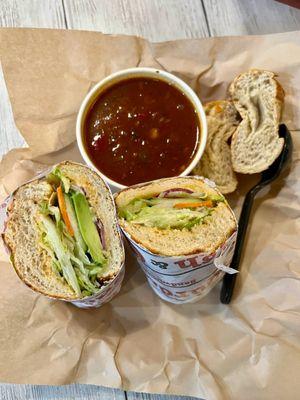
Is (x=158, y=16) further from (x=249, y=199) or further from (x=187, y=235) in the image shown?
(x=187, y=235)

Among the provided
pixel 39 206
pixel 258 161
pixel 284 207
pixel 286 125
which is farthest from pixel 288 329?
pixel 39 206

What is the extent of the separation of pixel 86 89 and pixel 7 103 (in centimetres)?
30

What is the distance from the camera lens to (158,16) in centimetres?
200

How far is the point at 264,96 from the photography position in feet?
5.65

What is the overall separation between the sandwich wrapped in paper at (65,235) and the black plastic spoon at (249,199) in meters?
0.41

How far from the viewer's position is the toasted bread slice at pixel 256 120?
67.1 inches

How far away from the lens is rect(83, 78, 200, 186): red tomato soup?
1624 millimetres

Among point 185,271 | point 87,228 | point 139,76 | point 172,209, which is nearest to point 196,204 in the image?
A: point 172,209

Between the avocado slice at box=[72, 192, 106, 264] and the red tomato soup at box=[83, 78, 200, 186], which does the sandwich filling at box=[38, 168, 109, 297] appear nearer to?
the avocado slice at box=[72, 192, 106, 264]

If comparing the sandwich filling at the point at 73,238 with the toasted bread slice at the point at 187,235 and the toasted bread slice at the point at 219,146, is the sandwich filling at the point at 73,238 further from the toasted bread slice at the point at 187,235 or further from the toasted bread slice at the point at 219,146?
the toasted bread slice at the point at 219,146

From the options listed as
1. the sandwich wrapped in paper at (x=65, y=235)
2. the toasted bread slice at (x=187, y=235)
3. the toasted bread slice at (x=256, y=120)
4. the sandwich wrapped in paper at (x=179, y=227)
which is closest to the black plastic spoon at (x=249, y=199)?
the toasted bread slice at (x=256, y=120)

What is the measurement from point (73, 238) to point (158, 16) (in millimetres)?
999

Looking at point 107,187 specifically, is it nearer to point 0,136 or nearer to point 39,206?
point 39,206

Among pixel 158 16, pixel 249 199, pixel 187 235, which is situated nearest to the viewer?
pixel 187 235
